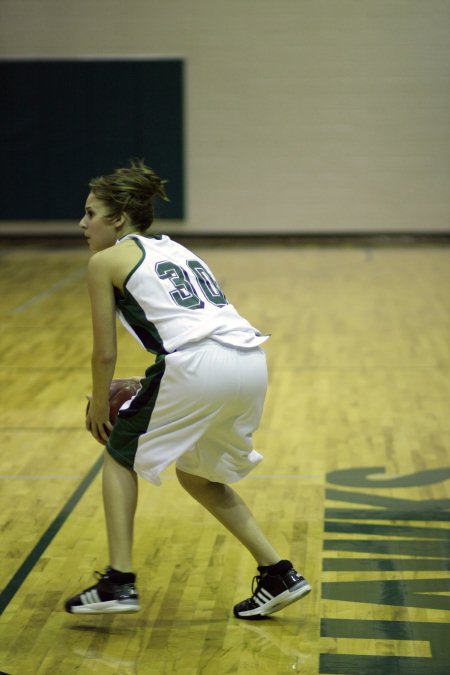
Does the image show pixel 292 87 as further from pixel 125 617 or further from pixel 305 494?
pixel 125 617

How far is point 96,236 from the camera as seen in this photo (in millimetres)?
3150

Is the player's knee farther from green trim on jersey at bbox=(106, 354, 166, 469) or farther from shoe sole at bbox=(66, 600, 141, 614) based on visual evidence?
shoe sole at bbox=(66, 600, 141, 614)

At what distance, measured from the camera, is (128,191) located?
122 inches

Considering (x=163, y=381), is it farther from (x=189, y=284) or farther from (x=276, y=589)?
(x=276, y=589)

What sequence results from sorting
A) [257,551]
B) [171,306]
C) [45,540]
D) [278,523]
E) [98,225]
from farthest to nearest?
[278,523], [45,540], [257,551], [98,225], [171,306]

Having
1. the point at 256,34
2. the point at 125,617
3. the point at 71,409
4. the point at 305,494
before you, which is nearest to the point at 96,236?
the point at 125,617

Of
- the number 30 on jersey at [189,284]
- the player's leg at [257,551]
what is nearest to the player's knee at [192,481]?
the player's leg at [257,551]

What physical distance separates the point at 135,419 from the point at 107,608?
1.94 ft

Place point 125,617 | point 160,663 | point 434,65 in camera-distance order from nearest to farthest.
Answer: point 160,663 < point 125,617 < point 434,65

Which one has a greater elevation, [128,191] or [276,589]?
[128,191]

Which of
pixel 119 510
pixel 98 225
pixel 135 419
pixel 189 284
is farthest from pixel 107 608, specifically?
pixel 98 225

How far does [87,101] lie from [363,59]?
12.9 ft

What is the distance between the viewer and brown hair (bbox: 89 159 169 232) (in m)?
3.10

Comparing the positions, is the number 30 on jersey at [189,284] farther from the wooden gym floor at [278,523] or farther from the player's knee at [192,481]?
the wooden gym floor at [278,523]
